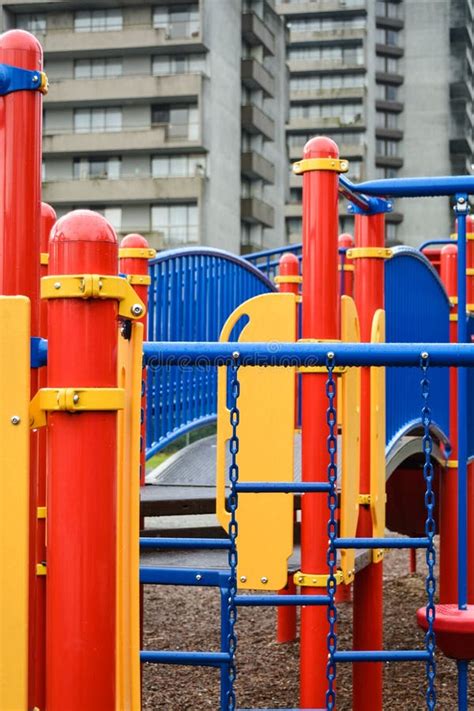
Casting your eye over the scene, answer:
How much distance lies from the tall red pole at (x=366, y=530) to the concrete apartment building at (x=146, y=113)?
40509mm

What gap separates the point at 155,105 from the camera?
155ft

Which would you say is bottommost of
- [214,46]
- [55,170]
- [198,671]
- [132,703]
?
[198,671]

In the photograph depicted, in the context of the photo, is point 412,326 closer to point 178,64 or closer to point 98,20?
point 178,64

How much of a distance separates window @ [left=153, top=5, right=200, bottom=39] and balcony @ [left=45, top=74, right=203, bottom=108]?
196 cm

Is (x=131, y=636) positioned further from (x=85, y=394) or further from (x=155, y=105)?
(x=155, y=105)

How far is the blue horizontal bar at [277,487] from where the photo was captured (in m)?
3.56

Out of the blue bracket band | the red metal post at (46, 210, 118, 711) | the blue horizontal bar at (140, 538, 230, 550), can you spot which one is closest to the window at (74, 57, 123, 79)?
the blue horizontal bar at (140, 538, 230, 550)

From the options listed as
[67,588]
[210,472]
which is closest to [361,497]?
[210,472]

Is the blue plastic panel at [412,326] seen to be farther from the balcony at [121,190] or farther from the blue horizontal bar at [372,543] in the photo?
the balcony at [121,190]

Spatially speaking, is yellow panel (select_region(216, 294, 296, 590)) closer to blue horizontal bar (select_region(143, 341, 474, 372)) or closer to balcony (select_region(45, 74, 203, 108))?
blue horizontal bar (select_region(143, 341, 474, 372))

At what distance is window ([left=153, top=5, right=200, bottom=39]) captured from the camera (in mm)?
46625

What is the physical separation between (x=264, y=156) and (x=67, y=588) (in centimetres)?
5272

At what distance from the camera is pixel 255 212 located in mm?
50531

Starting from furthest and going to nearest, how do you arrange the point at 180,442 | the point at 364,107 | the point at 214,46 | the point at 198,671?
1. the point at 364,107
2. the point at 214,46
3. the point at 180,442
4. the point at 198,671
